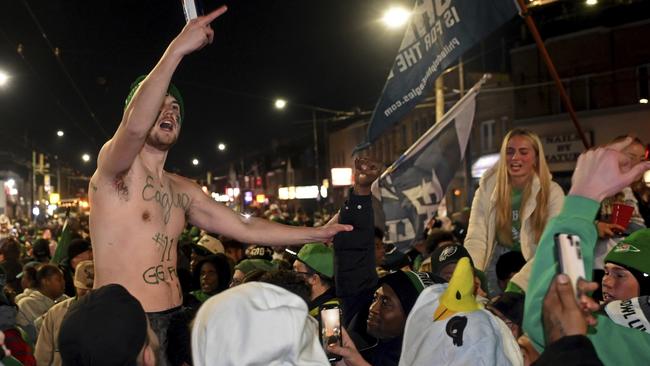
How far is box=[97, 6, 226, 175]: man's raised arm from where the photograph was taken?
3.85 meters

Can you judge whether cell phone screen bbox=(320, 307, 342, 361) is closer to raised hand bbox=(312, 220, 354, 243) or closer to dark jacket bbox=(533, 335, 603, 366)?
raised hand bbox=(312, 220, 354, 243)

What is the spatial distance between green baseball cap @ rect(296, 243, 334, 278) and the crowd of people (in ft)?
0.04

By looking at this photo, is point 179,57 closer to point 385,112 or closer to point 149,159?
point 149,159

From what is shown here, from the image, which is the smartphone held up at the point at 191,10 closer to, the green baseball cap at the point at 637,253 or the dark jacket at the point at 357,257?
the dark jacket at the point at 357,257

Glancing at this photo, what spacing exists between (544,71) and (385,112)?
97.5 ft

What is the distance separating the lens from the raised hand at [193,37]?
3.83m

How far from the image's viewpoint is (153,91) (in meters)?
3.87

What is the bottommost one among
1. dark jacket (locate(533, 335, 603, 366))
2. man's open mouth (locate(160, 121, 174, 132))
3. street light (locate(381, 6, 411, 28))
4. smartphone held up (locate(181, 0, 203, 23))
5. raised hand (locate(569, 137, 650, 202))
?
dark jacket (locate(533, 335, 603, 366))

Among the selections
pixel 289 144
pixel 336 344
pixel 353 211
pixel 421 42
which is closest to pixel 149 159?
pixel 353 211

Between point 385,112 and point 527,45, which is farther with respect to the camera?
point 527,45

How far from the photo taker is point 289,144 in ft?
303

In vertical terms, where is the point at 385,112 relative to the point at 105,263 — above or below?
above

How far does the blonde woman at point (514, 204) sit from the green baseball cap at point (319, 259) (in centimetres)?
97

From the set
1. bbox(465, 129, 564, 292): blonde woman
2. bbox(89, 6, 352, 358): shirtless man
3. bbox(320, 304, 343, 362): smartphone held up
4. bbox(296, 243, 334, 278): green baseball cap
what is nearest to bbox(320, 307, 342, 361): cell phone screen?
bbox(320, 304, 343, 362): smartphone held up
